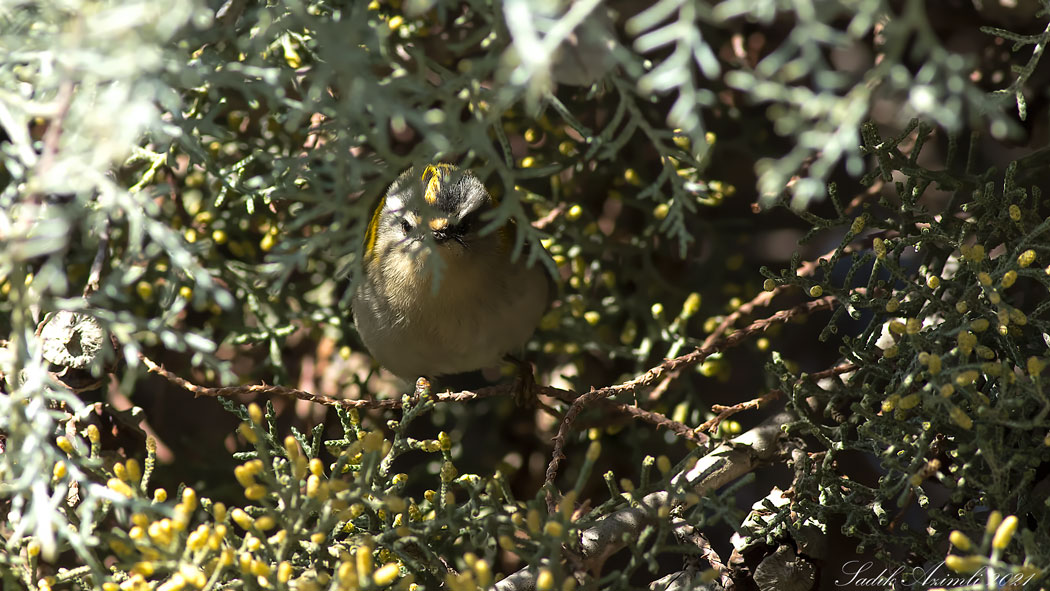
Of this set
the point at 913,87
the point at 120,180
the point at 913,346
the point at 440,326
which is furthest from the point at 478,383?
the point at 913,87

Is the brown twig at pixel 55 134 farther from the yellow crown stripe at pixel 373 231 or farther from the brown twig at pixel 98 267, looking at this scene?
the yellow crown stripe at pixel 373 231

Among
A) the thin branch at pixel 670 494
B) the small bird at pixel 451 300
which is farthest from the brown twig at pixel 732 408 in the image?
the small bird at pixel 451 300

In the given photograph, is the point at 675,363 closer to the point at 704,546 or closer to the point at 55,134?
the point at 704,546

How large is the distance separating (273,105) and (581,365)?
1223mm

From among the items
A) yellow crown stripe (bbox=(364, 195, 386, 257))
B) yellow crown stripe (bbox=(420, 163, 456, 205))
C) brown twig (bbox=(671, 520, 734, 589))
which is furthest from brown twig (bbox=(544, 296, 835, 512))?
yellow crown stripe (bbox=(364, 195, 386, 257))

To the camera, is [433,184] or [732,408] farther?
[433,184]

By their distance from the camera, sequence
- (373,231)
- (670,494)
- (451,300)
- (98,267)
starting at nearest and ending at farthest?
(670,494)
(98,267)
(451,300)
(373,231)

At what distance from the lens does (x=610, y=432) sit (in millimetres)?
1977

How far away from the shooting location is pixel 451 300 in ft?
7.16

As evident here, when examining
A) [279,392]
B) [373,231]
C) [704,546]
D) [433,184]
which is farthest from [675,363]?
[373,231]

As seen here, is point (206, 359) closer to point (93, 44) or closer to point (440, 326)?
point (93, 44)

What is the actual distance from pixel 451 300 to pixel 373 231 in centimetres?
47

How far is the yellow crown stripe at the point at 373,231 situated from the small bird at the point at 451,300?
0.55 feet

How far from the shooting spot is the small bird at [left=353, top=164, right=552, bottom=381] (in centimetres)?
215
